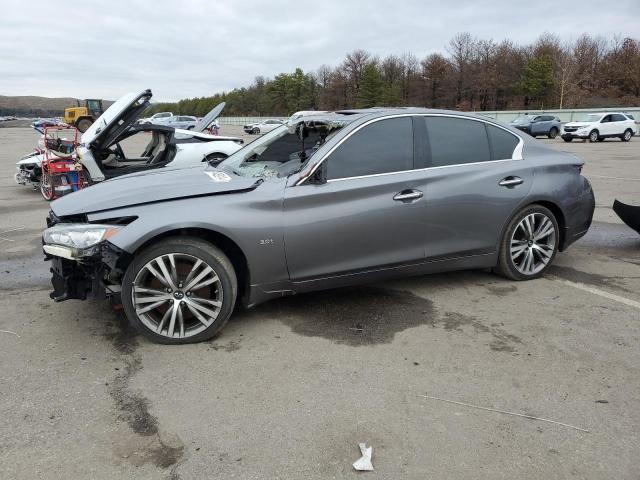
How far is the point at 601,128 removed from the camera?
29.5 meters

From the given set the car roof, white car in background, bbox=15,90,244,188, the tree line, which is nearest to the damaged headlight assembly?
the car roof

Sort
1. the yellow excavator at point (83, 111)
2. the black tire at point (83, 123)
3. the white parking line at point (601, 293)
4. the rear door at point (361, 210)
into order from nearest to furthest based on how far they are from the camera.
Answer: the rear door at point (361, 210) → the white parking line at point (601, 293) → the black tire at point (83, 123) → the yellow excavator at point (83, 111)

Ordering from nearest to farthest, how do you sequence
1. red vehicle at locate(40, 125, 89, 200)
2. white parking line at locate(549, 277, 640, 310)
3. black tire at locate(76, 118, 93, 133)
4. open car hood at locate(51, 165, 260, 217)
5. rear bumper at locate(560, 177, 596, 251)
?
open car hood at locate(51, 165, 260, 217), white parking line at locate(549, 277, 640, 310), rear bumper at locate(560, 177, 596, 251), red vehicle at locate(40, 125, 89, 200), black tire at locate(76, 118, 93, 133)

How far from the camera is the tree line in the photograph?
66.0 m

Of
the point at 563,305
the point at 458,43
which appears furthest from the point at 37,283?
the point at 458,43

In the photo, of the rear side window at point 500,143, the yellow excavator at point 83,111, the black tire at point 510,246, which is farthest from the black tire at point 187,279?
the yellow excavator at point 83,111

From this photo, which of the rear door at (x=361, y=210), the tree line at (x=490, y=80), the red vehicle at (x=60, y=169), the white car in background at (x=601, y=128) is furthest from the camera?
the tree line at (x=490, y=80)

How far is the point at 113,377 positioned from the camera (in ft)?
10.6

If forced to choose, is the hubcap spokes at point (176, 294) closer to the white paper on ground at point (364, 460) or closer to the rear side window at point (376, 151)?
the rear side window at point (376, 151)

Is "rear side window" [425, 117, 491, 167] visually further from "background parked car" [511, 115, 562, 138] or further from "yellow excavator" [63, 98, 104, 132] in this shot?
"background parked car" [511, 115, 562, 138]

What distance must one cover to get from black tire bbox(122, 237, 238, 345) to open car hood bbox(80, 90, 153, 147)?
199 inches

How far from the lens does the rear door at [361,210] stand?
3.86 metres

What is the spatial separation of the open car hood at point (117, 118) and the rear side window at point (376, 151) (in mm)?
4993

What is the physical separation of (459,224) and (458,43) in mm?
83691
